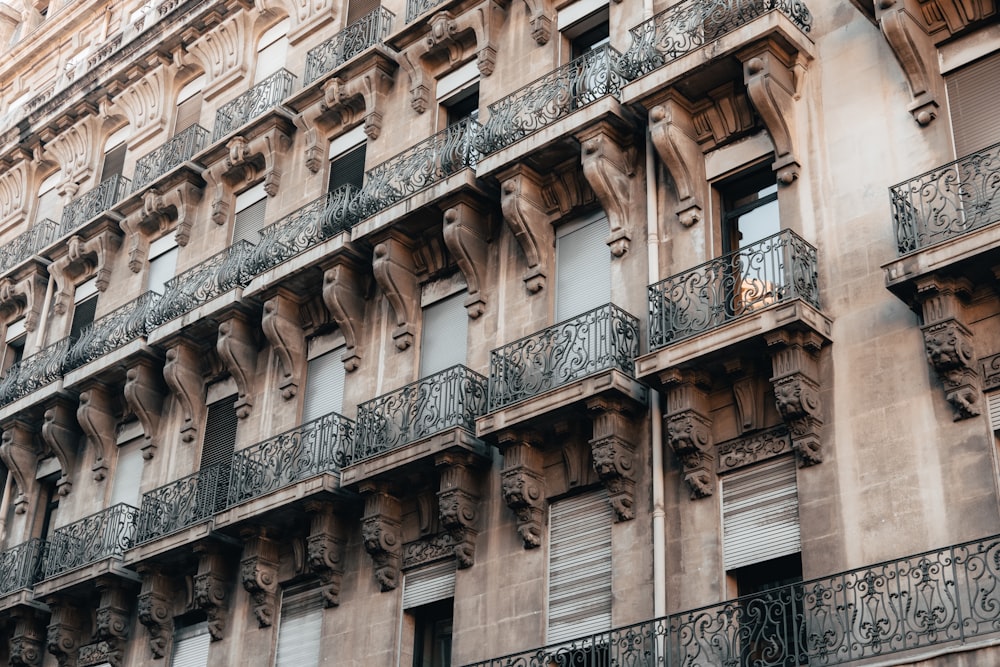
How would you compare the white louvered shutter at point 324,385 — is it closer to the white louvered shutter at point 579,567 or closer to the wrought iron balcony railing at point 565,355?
the wrought iron balcony railing at point 565,355

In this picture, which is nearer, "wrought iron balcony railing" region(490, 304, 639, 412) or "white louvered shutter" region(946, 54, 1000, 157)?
"white louvered shutter" region(946, 54, 1000, 157)

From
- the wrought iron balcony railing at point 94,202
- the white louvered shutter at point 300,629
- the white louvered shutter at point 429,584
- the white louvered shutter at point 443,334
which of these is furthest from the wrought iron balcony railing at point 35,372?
the white louvered shutter at point 429,584

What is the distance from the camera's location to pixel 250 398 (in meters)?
23.7

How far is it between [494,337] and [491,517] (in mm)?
2774

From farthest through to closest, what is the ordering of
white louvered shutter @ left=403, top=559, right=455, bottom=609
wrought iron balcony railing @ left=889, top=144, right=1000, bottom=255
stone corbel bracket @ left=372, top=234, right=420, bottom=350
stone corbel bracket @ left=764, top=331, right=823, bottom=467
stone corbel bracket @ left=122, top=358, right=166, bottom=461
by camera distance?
stone corbel bracket @ left=122, top=358, right=166, bottom=461 → stone corbel bracket @ left=372, top=234, right=420, bottom=350 → white louvered shutter @ left=403, top=559, right=455, bottom=609 → stone corbel bracket @ left=764, top=331, right=823, bottom=467 → wrought iron balcony railing @ left=889, top=144, right=1000, bottom=255

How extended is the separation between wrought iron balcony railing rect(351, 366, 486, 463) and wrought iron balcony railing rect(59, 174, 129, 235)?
11.2 metres

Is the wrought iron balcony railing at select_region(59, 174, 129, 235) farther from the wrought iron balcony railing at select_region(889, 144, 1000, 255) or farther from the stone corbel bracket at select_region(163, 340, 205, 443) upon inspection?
the wrought iron balcony railing at select_region(889, 144, 1000, 255)

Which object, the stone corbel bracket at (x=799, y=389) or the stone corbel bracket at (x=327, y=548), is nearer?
the stone corbel bracket at (x=799, y=389)

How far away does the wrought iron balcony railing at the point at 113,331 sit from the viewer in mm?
26094

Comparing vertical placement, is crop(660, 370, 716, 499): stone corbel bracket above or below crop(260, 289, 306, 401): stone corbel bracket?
below

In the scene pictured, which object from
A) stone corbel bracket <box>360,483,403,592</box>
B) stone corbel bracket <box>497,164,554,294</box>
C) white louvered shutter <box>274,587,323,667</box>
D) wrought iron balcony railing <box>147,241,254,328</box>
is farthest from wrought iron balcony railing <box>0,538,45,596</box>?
stone corbel bracket <box>497,164,554,294</box>

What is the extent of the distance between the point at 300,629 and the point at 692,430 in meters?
7.41

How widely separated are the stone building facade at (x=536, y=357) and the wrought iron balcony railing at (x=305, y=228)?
0.08 m

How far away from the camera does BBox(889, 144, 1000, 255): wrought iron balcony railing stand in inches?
598
